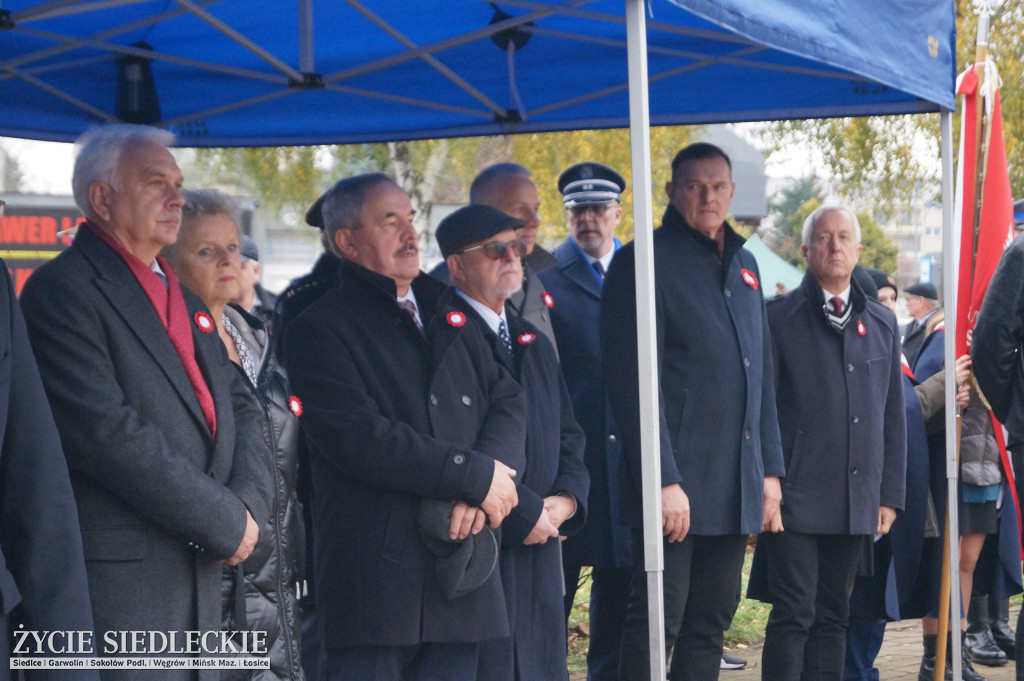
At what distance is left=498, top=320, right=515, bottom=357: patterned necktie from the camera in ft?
13.1

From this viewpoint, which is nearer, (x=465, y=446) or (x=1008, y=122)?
(x=465, y=446)

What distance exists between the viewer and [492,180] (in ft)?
16.0

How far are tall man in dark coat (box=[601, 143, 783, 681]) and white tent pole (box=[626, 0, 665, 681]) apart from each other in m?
0.77

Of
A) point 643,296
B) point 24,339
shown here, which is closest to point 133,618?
point 24,339

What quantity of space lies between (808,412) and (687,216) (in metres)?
0.98

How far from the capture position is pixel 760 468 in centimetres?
434

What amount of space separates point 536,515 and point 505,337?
0.64m

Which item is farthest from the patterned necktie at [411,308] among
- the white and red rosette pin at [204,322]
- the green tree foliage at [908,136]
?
the green tree foliage at [908,136]

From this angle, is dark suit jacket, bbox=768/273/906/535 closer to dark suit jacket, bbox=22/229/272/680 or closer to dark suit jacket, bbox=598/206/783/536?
dark suit jacket, bbox=598/206/783/536

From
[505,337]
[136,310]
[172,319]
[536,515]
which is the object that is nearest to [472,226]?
[505,337]

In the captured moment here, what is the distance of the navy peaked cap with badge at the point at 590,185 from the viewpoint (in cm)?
538

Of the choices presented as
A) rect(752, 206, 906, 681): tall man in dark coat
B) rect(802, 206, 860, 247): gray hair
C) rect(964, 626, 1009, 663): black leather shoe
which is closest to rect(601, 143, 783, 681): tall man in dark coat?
rect(752, 206, 906, 681): tall man in dark coat

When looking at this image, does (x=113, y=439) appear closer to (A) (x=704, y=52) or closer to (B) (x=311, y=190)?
(A) (x=704, y=52)

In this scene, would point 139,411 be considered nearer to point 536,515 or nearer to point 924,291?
point 536,515
